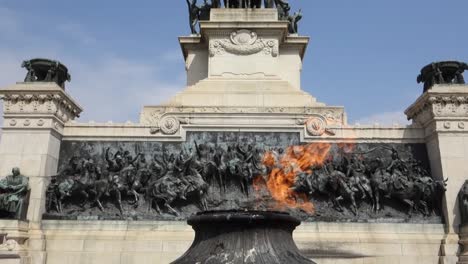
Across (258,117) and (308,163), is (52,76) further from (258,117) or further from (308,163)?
(308,163)

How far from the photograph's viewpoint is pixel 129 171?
14.7 meters

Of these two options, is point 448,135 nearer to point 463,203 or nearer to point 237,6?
point 463,203

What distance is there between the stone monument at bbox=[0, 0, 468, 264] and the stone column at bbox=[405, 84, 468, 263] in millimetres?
38

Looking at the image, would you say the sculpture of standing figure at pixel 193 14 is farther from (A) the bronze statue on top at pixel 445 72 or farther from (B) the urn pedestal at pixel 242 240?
(B) the urn pedestal at pixel 242 240

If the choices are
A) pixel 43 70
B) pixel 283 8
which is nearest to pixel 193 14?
pixel 283 8

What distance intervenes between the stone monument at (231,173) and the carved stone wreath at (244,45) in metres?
3.39

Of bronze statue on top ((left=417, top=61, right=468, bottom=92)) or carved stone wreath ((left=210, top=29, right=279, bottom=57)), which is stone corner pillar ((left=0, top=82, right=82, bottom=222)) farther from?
bronze statue on top ((left=417, top=61, right=468, bottom=92))

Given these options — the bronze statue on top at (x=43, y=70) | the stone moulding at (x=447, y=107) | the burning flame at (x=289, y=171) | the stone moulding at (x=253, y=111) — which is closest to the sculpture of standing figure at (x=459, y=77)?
the stone moulding at (x=447, y=107)

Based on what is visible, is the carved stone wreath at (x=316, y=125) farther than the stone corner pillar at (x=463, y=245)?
Yes

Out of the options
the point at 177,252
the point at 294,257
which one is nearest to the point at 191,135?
the point at 177,252

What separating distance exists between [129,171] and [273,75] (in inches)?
292

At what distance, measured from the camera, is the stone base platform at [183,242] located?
534 inches

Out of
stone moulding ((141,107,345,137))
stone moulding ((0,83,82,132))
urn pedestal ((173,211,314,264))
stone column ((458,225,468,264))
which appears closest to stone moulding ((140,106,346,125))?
stone moulding ((141,107,345,137))

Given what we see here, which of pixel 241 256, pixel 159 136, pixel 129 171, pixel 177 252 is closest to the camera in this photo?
pixel 241 256
